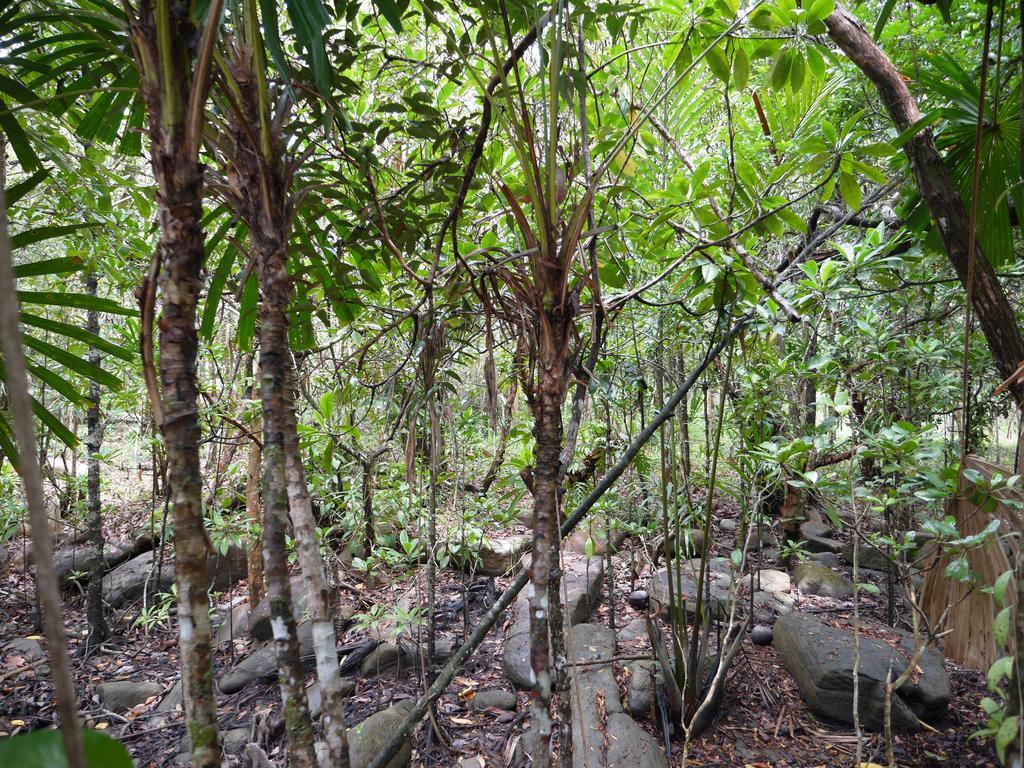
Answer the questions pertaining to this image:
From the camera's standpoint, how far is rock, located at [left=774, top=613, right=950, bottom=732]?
2.41 meters

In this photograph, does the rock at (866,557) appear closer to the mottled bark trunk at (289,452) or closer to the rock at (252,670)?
the rock at (252,670)

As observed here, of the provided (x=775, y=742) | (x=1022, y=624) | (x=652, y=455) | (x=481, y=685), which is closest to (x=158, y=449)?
(x=481, y=685)

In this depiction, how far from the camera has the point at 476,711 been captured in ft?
8.64

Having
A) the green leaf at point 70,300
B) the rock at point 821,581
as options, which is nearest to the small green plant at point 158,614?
the green leaf at point 70,300

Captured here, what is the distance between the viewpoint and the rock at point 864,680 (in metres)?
2.41

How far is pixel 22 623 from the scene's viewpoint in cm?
420

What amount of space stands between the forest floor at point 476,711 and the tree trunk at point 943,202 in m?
1.67

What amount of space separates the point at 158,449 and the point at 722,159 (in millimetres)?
4370

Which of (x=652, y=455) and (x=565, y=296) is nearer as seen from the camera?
(x=565, y=296)

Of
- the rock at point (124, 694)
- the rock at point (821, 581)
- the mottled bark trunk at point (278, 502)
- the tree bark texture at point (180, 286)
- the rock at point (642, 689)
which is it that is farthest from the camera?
the rock at point (821, 581)

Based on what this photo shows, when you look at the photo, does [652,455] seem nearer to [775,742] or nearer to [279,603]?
[775,742]

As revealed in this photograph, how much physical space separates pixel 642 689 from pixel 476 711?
2.65 feet

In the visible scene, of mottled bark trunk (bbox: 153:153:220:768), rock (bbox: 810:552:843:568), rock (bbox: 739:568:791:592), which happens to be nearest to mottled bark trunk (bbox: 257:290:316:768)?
mottled bark trunk (bbox: 153:153:220:768)

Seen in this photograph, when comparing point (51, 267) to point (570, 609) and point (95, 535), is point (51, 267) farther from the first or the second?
point (95, 535)
